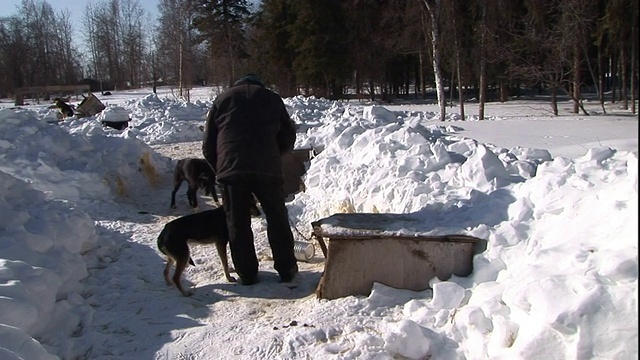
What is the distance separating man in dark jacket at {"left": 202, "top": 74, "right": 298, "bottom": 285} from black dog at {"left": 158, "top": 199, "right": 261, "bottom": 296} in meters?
0.14

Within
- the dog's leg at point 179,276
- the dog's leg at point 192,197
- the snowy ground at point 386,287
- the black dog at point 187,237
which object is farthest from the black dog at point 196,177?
the dog's leg at point 179,276

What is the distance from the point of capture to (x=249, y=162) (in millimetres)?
4863

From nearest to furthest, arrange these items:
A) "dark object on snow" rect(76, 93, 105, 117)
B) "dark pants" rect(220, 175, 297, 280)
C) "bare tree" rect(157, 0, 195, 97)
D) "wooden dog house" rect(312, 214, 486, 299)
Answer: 1. "wooden dog house" rect(312, 214, 486, 299)
2. "dark pants" rect(220, 175, 297, 280)
3. "dark object on snow" rect(76, 93, 105, 117)
4. "bare tree" rect(157, 0, 195, 97)

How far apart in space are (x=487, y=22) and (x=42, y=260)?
19.4 meters

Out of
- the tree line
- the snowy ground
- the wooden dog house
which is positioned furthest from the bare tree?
the wooden dog house

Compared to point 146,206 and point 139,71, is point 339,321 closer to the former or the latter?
point 146,206

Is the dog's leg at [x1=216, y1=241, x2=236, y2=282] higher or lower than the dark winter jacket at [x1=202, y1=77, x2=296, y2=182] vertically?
lower

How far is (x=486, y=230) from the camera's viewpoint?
14.0ft

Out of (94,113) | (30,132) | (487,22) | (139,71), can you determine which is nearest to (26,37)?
(139,71)

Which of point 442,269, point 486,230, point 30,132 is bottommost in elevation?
point 442,269

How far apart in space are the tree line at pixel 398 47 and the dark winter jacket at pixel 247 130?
1230 cm

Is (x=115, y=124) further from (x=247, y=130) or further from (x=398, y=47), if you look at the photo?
(x=398, y=47)

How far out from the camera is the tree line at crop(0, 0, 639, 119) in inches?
791

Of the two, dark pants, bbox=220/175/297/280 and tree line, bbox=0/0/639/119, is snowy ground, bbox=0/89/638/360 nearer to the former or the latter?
dark pants, bbox=220/175/297/280
